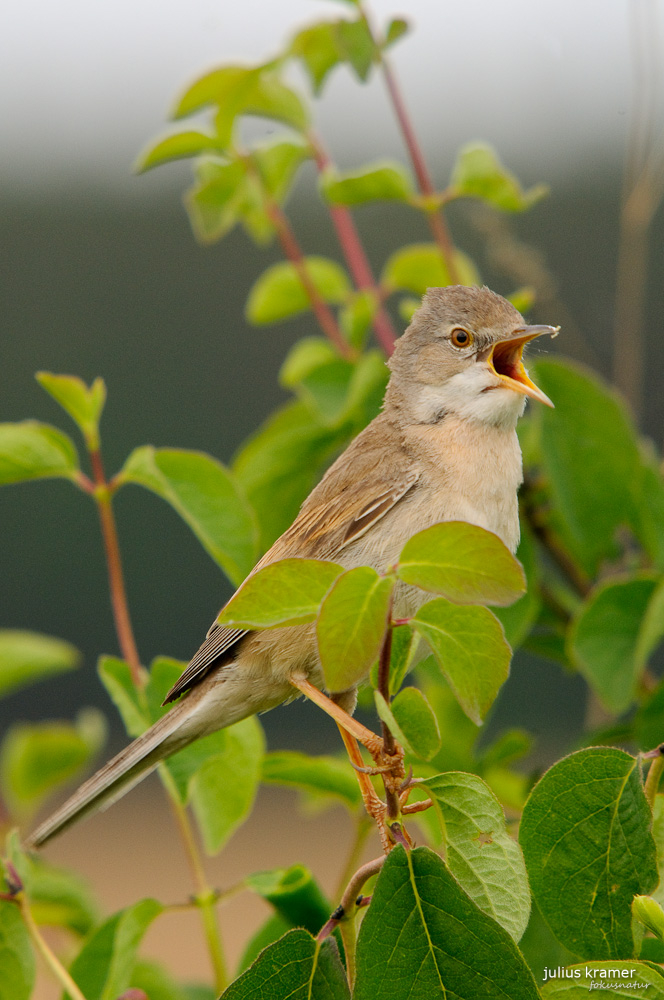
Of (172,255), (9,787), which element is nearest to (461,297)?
(9,787)

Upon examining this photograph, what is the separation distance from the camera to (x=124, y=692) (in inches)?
81.0

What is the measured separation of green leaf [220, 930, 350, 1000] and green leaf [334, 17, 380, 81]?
211 cm

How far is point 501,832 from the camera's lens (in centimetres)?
137

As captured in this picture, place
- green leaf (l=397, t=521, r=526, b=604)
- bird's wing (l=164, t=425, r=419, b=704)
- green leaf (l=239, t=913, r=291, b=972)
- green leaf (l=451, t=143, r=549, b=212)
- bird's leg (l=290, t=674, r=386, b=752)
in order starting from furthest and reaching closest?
green leaf (l=451, t=143, r=549, b=212) < bird's wing (l=164, t=425, r=419, b=704) < green leaf (l=239, t=913, r=291, b=972) < bird's leg (l=290, t=674, r=386, b=752) < green leaf (l=397, t=521, r=526, b=604)

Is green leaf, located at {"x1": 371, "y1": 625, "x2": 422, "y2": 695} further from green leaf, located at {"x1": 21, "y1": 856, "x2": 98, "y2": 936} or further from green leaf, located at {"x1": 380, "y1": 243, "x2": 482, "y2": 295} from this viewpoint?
green leaf, located at {"x1": 380, "y1": 243, "x2": 482, "y2": 295}

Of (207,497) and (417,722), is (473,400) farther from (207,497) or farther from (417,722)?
(417,722)

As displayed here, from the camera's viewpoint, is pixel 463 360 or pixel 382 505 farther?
pixel 463 360

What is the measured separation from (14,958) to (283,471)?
1381 mm

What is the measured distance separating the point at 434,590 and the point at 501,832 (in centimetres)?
38

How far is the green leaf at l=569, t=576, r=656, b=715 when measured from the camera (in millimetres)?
2270

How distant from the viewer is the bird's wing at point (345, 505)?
2268mm

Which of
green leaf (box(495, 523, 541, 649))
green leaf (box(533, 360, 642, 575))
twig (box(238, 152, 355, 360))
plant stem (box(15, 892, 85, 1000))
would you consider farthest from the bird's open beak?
plant stem (box(15, 892, 85, 1000))

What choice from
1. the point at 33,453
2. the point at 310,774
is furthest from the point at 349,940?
the point at 33,453

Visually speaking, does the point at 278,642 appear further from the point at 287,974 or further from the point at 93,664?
the point at 93,664
